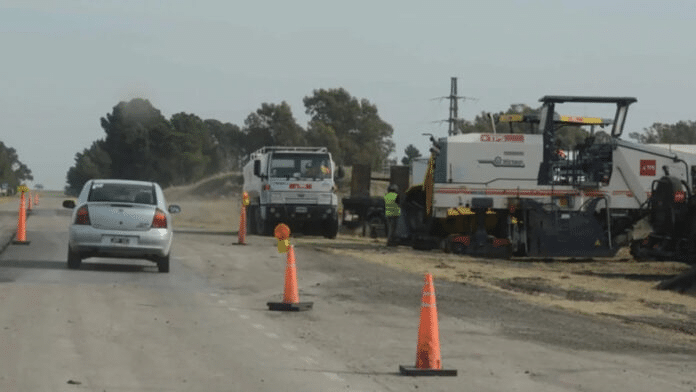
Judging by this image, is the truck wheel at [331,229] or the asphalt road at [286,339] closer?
the asphalt road at [286,339]

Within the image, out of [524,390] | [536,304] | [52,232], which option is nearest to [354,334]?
[524,390]

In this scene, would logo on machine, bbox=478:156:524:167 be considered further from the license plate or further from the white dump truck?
the license plate

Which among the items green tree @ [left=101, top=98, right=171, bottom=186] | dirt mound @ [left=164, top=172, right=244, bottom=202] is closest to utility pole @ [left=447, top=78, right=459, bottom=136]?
dirt mound @ [left=164, top=172, right=244, bottom=202]

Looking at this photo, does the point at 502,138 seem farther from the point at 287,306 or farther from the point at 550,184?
the point at 287,306

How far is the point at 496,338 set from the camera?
15641 millimetres

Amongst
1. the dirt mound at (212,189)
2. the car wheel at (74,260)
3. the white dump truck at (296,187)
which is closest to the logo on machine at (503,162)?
the white dump truck at (296,187)

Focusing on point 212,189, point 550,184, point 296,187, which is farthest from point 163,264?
point 212,189

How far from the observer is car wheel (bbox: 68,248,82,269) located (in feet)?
79.7

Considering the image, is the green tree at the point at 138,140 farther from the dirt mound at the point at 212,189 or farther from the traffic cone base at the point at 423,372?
the traffic cone base at the point at 423,372

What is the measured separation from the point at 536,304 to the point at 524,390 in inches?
388

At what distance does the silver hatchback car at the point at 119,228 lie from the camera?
77.7ft

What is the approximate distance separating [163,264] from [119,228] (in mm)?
1154

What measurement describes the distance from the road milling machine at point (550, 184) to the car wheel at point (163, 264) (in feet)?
37.3

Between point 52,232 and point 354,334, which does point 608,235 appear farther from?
point 354,334
